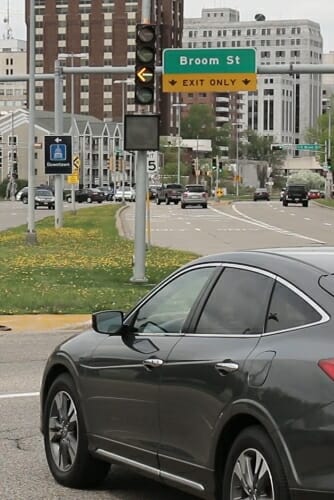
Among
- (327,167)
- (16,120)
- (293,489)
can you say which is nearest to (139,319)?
(293,489)

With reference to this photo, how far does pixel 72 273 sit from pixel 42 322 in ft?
20.1

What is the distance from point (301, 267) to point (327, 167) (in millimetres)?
106754

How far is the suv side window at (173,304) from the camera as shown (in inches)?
228

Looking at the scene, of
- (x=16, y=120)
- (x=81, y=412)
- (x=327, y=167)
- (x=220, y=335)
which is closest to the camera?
(x=220, y=335)

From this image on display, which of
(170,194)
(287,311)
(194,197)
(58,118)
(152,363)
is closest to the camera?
(287,311)

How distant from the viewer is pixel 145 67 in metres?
19.2

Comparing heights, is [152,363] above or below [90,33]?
below

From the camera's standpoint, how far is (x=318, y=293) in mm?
4863

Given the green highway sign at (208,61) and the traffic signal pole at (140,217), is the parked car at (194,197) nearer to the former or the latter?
the green highway sign at (208,61)

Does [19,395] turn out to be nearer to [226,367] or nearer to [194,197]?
[226,367]

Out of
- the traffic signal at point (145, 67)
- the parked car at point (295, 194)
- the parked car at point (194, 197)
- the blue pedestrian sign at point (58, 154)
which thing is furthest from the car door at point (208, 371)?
the parked car at point (295, 194)

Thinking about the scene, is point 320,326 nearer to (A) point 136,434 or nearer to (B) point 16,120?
(A) point 136,434

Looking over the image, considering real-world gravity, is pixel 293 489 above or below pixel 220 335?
below

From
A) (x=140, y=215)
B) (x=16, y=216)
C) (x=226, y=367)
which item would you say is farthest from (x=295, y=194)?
(x=226, y=367)
